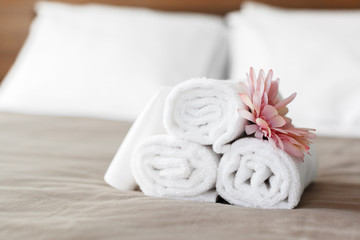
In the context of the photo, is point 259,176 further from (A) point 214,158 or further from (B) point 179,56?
(B) point 179,56

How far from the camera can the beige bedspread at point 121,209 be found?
0.77 meters

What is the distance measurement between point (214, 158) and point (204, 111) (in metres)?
0.08

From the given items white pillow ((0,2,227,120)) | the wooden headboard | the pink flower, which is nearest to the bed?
the pink flower

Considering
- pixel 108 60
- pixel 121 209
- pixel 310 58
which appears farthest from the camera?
pixel 108 60

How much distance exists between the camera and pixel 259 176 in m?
0.92

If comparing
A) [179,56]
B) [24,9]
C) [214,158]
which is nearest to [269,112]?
[214,158]

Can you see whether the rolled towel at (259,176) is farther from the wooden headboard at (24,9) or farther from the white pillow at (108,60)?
the wooden headboard at (24,9)

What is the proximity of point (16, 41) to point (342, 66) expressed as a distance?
153cm

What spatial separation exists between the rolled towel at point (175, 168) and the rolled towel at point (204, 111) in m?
0.02

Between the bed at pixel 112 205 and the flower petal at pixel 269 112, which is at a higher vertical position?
the flower petal at pixel 269 112

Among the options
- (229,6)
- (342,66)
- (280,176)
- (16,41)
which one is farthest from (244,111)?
(16,41)

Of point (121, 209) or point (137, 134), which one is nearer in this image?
point (121, 209)

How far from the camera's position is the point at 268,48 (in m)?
2.07

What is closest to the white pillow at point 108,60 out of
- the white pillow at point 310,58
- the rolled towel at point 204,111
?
the white pillow at point 310,58
